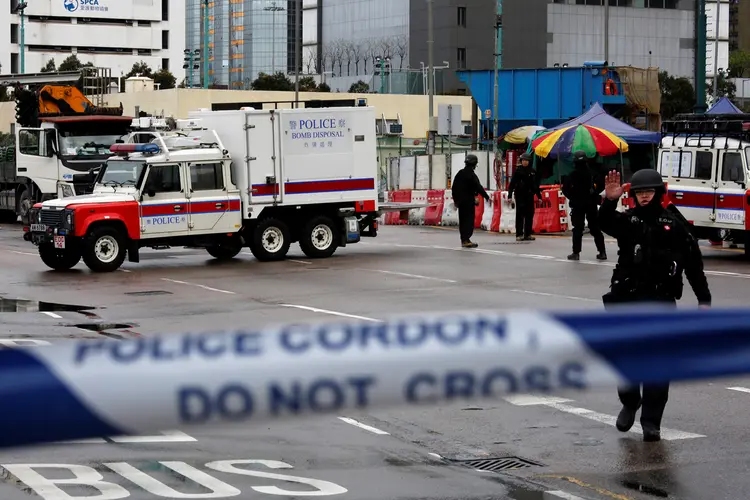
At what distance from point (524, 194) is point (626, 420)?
1819cm

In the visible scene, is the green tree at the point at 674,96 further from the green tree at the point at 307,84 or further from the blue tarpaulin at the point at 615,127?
the blue tarpaulin at the point at 615,127

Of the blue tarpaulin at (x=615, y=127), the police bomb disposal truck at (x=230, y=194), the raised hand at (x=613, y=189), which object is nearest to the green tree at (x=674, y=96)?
the blue tarpaulin at (x=615, y=127)

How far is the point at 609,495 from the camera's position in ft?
23.1

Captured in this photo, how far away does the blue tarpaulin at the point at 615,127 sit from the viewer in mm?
38156

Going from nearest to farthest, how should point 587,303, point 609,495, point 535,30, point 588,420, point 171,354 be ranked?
point 171,354
point 609,495
point 588,420
point 587,303
point 535,30

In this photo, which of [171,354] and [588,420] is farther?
[588,420]

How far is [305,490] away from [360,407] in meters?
4.52

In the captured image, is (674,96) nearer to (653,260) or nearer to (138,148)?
(138,148)

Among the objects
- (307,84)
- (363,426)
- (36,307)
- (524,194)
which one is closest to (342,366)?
(363,426)

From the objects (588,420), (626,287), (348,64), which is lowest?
(588,420)

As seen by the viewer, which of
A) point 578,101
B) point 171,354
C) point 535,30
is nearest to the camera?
point 171,354

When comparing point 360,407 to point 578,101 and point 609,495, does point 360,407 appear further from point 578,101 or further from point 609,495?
point 578,101

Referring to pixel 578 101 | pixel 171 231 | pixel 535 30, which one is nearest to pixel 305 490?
pixel 171 231

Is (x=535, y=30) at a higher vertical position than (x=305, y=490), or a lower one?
higher
